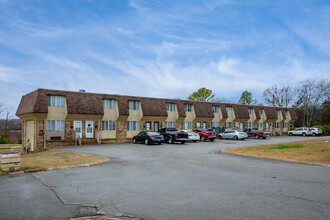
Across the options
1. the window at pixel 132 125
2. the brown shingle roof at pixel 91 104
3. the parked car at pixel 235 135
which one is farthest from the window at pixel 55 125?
the parked car at pixel 235 135

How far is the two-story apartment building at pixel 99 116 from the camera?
→ 25.8 metres

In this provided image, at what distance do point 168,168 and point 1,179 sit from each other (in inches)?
256

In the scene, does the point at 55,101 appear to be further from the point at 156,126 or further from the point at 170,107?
the point at 170,107

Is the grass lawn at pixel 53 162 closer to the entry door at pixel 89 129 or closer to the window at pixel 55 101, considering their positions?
the window at pixel 55 101

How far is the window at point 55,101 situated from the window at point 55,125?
1.77 m

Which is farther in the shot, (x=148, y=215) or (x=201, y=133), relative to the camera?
(x=201, y=133)

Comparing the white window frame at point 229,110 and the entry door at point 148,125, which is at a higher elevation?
the white window frame at point 229,110

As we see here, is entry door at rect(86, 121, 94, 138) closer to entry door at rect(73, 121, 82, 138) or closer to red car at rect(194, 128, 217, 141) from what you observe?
entry door at rect(73, 121, 82, 138)

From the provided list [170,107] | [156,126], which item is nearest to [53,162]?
[156,126]

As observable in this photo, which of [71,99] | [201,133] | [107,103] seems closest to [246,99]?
[201,133]

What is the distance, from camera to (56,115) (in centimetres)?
2664

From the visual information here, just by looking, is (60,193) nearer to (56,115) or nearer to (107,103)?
(56,115)

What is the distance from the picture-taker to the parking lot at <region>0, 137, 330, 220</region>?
552cm

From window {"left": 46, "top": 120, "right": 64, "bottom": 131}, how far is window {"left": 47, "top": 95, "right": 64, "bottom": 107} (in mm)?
1770
